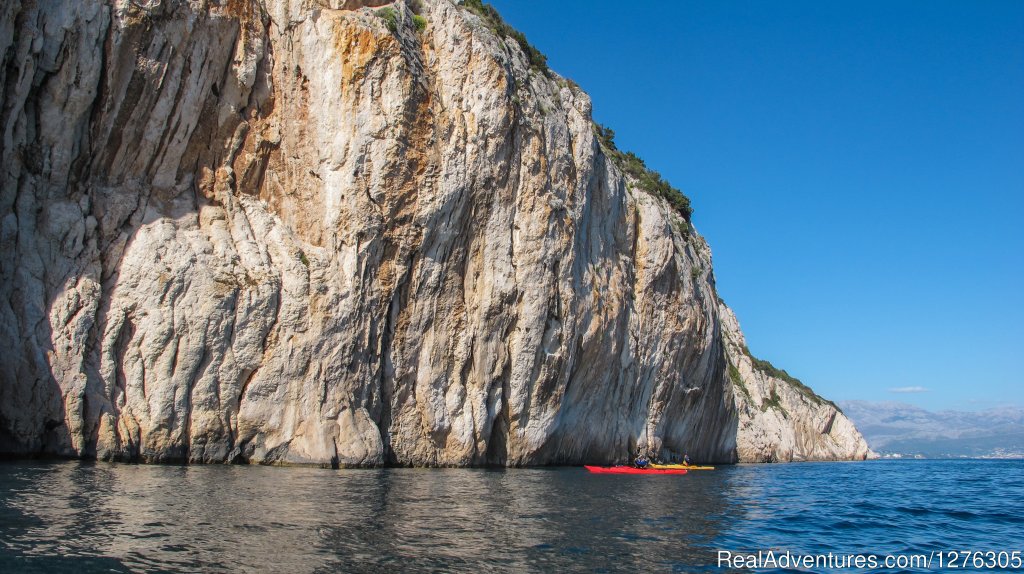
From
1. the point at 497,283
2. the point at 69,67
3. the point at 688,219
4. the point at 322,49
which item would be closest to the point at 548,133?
the point at 497,283

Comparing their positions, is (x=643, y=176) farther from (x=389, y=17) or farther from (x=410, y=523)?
(x=410, y=523)

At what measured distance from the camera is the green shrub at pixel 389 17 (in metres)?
28.7

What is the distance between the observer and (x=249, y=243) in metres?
26.0

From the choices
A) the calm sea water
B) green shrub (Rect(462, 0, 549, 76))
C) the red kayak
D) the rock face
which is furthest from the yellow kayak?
green shrub (Rect(462, 0, 549, 76))

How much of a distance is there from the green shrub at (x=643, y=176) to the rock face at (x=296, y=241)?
8791mm

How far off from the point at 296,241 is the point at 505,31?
1712 cm

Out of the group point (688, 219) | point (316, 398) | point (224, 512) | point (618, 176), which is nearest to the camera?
point (224, 512)

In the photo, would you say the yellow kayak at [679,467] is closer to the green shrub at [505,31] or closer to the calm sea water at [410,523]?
the calm sea water at [410,523]

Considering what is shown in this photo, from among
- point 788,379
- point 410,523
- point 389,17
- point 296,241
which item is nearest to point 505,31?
point 389,17

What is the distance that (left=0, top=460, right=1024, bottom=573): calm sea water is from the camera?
1041 centimetres

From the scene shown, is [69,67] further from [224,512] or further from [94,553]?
[94,553]

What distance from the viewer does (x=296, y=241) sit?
27.2 meters

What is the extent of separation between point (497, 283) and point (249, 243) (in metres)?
10.3

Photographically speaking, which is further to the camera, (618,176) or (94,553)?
(618,176)
